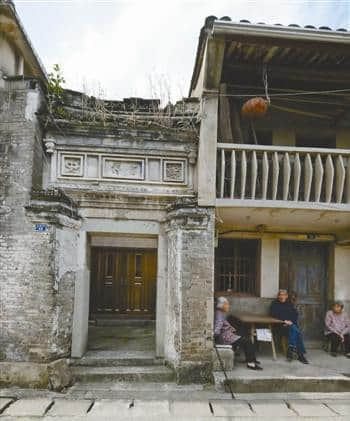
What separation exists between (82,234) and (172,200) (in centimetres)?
192

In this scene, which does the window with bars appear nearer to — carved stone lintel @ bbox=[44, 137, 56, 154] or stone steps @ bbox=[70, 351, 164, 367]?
stone steps @ bbox=[70, 351, 164, 367]

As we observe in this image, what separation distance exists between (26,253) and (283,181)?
16.5 ft

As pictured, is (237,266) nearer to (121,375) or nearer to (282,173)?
(282,173)

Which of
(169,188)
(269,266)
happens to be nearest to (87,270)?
(169,188)

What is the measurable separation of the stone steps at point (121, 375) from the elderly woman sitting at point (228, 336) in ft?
3.87

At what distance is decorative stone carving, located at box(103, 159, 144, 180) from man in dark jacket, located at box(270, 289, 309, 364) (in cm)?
401

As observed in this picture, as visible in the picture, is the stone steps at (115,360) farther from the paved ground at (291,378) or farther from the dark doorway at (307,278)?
the dark doorway at (307,278)

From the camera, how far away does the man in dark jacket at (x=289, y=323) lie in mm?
7027

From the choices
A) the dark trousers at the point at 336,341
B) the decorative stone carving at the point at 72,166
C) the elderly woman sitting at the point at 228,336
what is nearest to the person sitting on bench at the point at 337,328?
the dark trousers at the point at 336,341

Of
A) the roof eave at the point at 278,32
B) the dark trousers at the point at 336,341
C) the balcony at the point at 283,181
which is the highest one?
the roof eave at the point at 278,32

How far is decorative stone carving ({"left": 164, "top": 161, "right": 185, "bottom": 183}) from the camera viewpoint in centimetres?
692

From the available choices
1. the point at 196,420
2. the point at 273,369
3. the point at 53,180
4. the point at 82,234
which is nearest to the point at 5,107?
the point at 53,180

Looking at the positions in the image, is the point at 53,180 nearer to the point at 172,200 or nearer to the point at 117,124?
the point at 117,124

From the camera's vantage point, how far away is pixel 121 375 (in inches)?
247
